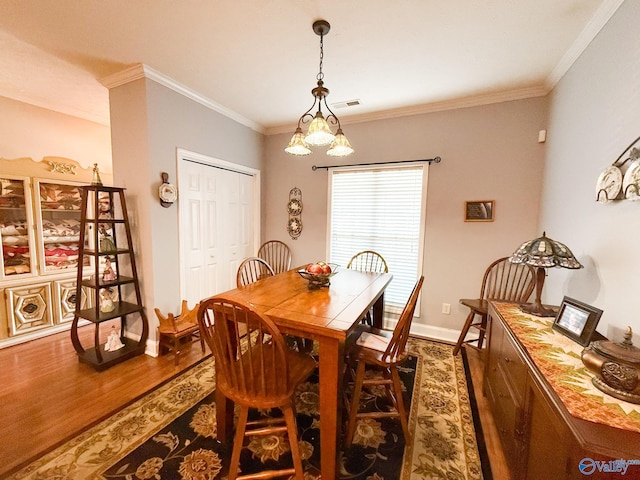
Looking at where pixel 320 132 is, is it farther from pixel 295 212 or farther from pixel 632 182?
pixel 295 212

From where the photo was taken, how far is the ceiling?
5.29ft

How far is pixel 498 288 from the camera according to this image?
2664 millimetres

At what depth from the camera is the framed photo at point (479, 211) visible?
8.93ft

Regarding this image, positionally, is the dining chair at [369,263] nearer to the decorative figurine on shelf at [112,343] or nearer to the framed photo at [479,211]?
the framed photo at [479,211]

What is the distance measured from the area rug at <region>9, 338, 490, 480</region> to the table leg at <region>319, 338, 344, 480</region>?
165mm

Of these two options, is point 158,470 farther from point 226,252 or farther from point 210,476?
point 226,252

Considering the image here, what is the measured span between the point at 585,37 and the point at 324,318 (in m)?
2.48

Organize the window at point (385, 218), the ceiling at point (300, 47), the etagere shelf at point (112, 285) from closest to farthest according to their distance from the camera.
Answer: the ceiling at point (300, 47)
the etagere shelf at point (112, 285)
the window at point (385, 218)

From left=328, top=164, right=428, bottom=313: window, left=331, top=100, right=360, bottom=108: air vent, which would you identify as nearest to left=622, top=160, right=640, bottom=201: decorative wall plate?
left=328, top=164, right=428, bottom=313: window

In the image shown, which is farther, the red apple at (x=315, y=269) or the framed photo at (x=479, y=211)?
the framed photo at (x=479, y=211)

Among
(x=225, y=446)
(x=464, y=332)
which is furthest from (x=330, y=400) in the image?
(x=464, y=332)

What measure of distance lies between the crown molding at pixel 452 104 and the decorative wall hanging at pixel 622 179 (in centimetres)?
150

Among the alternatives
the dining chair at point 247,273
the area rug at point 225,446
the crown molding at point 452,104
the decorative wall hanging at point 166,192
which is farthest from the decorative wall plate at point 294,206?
the area rug at point 225,446

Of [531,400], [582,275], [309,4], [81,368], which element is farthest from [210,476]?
[309,4]
